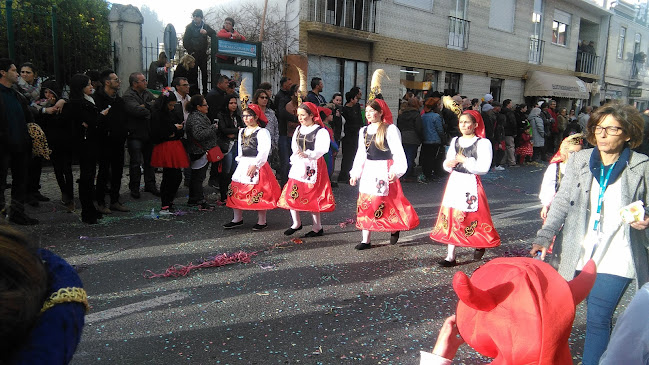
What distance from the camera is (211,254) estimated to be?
18.4 ft

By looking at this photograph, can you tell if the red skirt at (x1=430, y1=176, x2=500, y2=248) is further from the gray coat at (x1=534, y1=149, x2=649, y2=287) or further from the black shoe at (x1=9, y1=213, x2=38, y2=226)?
the black shoe at (x1=9, y1=213, x2=38, y2=226)

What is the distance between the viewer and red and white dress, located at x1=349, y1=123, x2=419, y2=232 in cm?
588

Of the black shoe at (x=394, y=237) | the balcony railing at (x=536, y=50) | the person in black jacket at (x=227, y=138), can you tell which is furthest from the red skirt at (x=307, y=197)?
the balcony railing at (x=536, y=50)

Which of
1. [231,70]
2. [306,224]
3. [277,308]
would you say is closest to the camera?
[277,308]

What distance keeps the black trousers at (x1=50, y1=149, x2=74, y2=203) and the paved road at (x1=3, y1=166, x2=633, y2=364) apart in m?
0.32

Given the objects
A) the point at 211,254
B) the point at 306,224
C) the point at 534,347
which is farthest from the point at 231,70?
the point at 534,347

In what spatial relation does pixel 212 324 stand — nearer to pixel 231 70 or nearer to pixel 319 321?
pixel 319 321

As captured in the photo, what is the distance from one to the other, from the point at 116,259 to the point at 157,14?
36.8 m

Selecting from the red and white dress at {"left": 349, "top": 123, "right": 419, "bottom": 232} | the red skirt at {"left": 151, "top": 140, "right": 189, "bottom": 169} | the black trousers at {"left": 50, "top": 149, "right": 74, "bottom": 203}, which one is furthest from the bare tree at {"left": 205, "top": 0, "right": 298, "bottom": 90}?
the red and white dress at {"left": 349, "top": 123, "right": 419, "bottom": 232}

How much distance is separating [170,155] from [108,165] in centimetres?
85

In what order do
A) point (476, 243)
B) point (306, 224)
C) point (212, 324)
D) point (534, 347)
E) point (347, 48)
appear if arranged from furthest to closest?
point (347, 48) < point (306, 224) < point (476, 243) < point (212, 324) < point (534, 347)

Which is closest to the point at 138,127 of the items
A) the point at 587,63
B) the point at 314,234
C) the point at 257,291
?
the point at 314,234

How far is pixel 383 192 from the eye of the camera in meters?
5.88

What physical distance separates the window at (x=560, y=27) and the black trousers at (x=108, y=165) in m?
24.6
